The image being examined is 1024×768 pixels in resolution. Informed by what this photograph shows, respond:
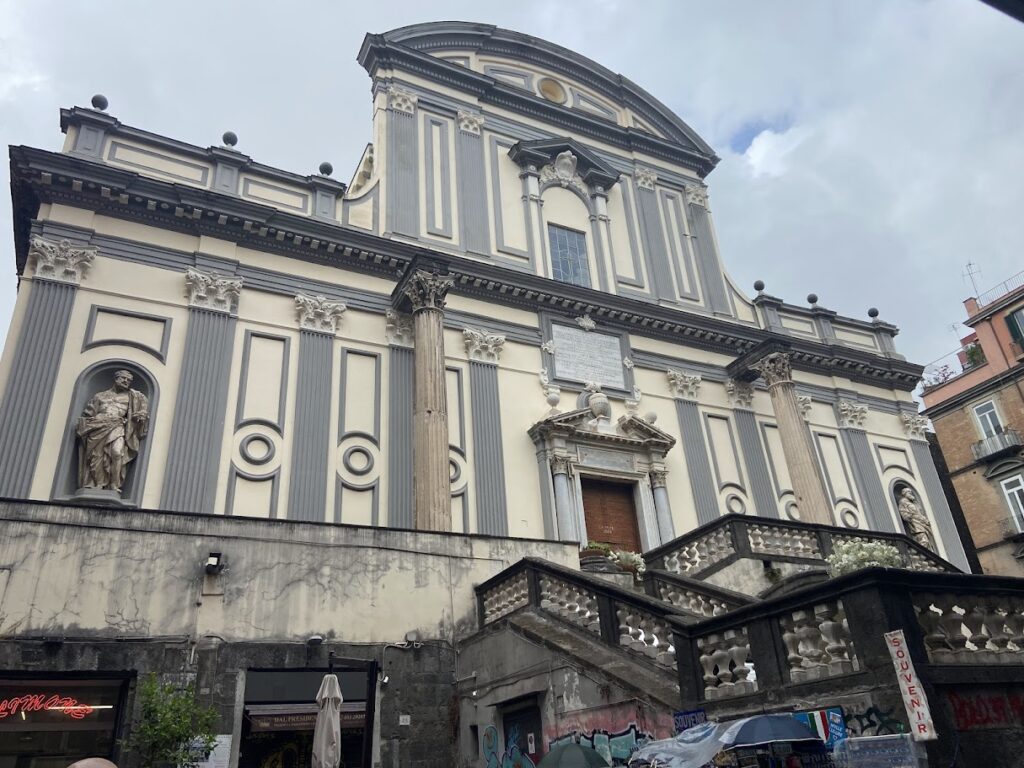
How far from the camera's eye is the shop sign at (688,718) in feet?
22.7

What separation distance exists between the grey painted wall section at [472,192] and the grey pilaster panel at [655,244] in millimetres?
5621

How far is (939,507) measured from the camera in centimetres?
2438

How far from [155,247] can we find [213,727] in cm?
1074

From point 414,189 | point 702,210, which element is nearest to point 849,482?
point 702,210

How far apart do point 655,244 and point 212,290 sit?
1372 centimetres

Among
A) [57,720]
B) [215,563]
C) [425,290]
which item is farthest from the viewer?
[425,290]

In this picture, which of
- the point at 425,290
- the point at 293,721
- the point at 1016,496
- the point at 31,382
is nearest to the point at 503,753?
the point at 293,721

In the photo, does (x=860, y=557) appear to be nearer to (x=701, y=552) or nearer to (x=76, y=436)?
(x=701, y=552)

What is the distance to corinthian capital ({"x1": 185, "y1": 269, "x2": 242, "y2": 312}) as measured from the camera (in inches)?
643

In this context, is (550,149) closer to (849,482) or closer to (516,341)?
(516,341)

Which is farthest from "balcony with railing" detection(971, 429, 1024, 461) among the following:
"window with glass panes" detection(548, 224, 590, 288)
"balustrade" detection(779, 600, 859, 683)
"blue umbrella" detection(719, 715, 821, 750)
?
"blue umbrella" detection(719, 715, 821, 750)

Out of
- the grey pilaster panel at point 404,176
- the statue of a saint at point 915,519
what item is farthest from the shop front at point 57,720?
the statue of a saint at point 915,519

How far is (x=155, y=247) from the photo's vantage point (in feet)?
54.1

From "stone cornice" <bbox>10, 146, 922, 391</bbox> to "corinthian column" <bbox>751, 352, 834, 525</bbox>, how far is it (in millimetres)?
838
